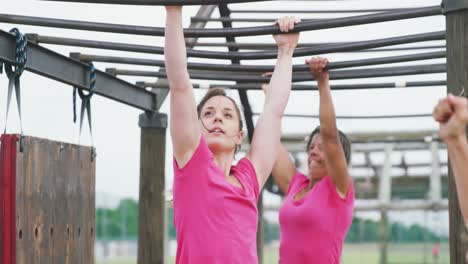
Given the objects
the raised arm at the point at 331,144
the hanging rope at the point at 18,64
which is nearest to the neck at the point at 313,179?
the raised arm at the point at 331,144

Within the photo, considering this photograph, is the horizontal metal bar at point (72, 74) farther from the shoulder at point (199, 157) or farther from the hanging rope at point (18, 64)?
the shoulder at point (199, 157)

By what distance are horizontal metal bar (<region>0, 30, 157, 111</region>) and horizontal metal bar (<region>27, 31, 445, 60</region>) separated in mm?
110

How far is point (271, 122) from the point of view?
3529mm

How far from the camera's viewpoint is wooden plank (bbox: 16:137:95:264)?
3773 millimetres

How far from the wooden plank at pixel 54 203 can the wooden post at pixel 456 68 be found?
5.50 ft

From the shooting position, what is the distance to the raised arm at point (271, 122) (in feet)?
11.5

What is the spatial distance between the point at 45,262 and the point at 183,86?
1.39m

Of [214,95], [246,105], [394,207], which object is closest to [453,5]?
[214,95]

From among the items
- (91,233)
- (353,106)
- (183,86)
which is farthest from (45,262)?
(353,106)

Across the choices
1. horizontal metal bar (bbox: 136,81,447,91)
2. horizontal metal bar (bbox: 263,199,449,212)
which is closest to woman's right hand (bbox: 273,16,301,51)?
horizontal metal bar (bbox: 136,81,447,91)

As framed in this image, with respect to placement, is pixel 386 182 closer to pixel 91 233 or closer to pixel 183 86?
pixel 91 233

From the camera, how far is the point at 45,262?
4059 mm

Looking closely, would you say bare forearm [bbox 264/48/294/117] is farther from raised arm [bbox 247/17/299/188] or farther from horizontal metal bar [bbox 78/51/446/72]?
horizontal metal bar [bbox 78/51/446/72]

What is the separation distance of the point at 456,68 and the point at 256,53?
4.00ft
